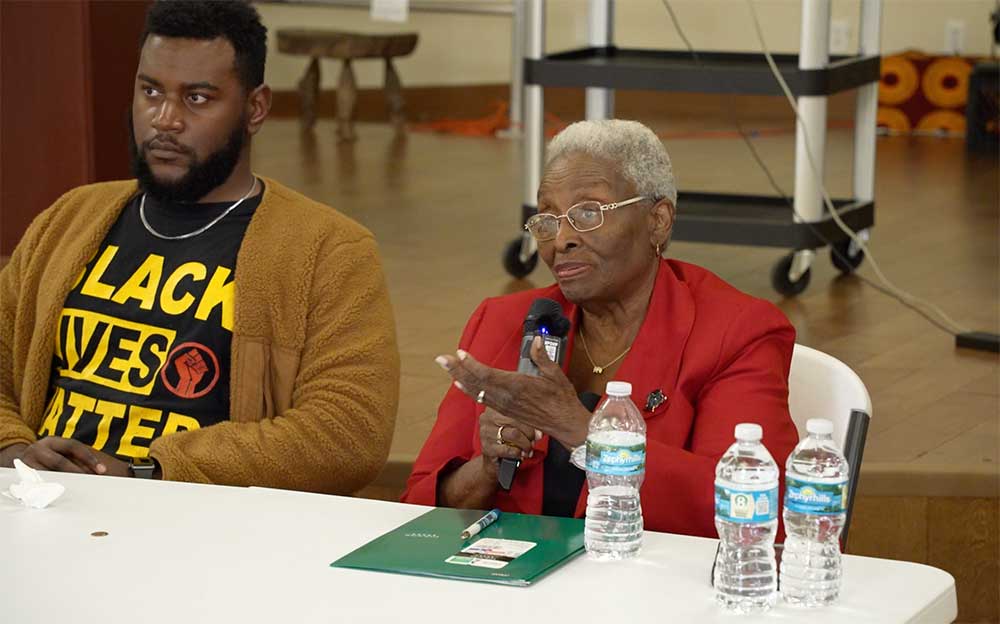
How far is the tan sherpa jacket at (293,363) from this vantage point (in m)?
2.35

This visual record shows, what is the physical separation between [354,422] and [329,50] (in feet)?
22.1

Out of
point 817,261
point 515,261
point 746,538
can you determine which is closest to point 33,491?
point 746,538

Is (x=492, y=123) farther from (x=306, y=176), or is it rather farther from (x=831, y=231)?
(x=831, y=231)

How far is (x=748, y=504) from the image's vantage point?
63.7 inches

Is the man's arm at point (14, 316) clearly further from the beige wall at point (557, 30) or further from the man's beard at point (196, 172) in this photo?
the beige wall at point (557, 30)

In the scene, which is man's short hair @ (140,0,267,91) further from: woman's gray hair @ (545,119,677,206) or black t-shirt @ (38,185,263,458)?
woman's gray hair @ (545,119,677,206)

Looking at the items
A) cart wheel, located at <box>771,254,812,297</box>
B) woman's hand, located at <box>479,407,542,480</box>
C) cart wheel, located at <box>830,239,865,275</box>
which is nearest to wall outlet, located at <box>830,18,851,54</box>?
cart wheel, located at <box>830,239,865,275</box>

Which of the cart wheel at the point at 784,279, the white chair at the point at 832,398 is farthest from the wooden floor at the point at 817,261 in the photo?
the white chair at the point at 832,398

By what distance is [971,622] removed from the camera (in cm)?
325

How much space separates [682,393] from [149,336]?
2.92 feet

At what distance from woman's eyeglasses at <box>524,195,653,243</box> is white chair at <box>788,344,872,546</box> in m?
0.35

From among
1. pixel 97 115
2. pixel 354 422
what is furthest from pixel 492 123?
pixel 354 422

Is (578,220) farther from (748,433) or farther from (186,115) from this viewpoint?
(186,115)

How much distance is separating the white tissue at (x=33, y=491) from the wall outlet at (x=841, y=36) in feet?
26.5
